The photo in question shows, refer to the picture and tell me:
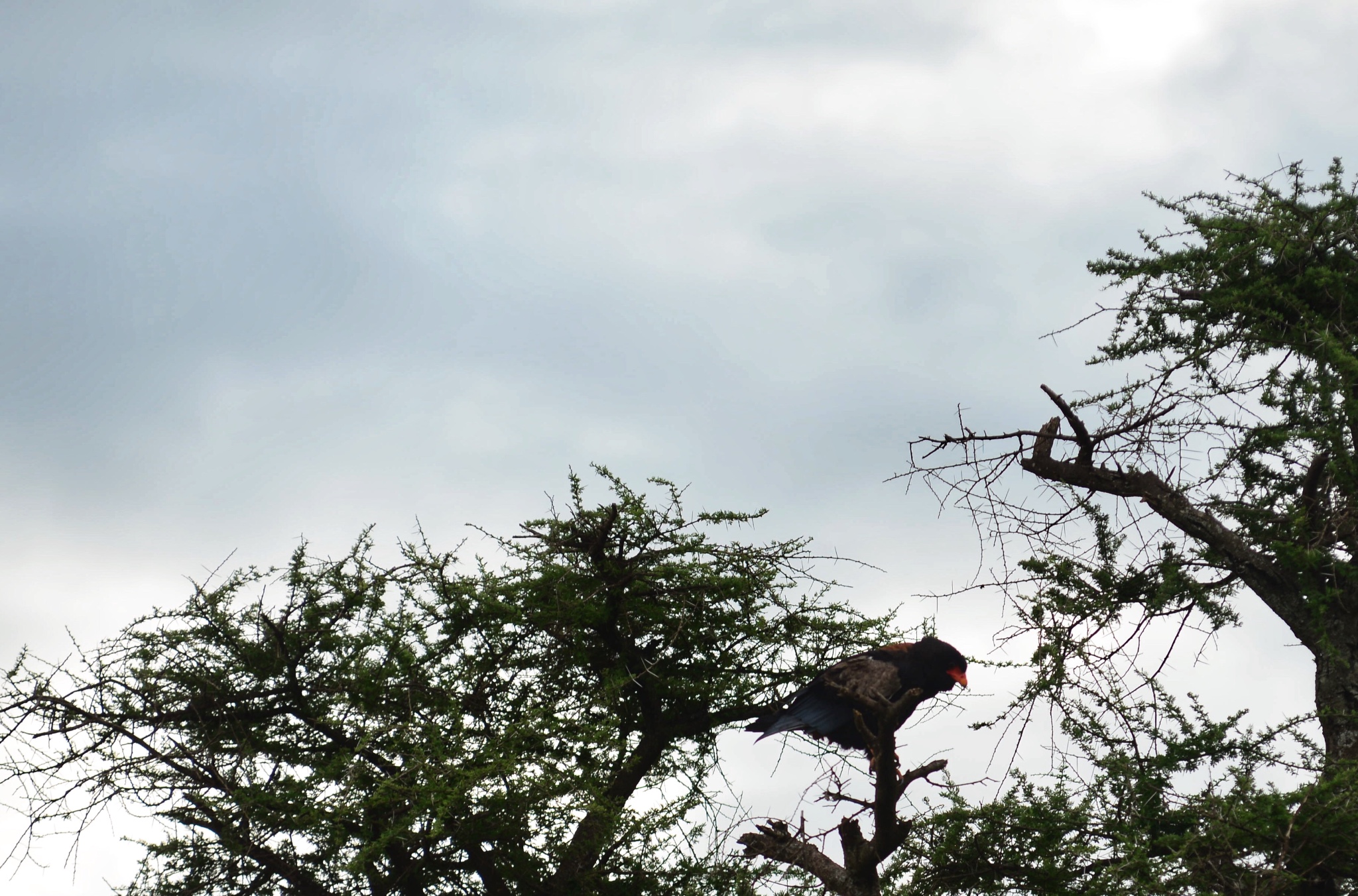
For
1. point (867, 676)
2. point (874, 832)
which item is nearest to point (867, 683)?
point (867, 676)

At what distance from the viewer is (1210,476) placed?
8.88 metres

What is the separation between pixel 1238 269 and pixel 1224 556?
8.32 ft

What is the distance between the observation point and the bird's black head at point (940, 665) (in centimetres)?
902

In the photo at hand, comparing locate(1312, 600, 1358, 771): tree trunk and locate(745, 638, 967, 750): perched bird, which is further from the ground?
locate(745, 638, 967, 750): perched bird

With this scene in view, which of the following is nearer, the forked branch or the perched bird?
the forked branch

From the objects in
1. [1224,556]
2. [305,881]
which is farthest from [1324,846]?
[305,881]

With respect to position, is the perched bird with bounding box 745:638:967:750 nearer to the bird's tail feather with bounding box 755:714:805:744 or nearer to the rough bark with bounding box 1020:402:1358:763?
the bird's tail feather with bounding box 755:714:805:744

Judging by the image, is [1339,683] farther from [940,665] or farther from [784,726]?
[784,726]

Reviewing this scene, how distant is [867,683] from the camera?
356 inches

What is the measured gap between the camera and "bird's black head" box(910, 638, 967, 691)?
9023 mm

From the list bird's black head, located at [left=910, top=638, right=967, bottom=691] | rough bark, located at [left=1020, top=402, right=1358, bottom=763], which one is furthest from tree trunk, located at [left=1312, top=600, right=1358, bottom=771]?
bird's black head, located at [left=910, top=638, right=967, bottom=691]

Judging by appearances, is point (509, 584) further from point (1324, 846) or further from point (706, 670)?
point (1324, 846)

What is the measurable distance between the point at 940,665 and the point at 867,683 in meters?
0.57

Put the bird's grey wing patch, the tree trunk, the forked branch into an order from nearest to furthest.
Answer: the forked branch → the tree trunk → the bird's grey wing patch
